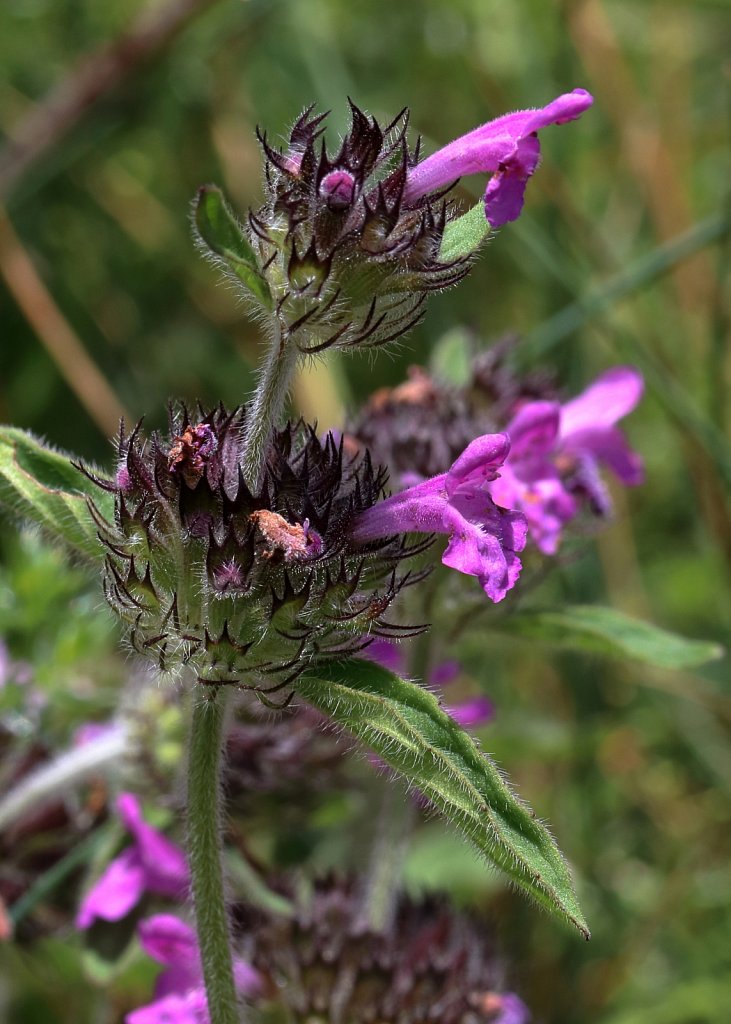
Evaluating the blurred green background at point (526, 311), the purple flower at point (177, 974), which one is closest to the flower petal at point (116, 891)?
the purple flower at point (177, 974)

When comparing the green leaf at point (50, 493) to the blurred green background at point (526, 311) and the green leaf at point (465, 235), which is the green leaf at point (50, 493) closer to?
the green leaf at point (465, 235)

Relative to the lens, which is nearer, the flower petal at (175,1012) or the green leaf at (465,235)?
the green leaf at (465,235)

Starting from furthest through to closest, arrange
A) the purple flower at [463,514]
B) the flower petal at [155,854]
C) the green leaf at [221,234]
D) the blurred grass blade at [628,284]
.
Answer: the blurred grass blade at [628,284] → the flower petal at [155,854] → the purple flower at [463,514] → the green leaf at [221,234]

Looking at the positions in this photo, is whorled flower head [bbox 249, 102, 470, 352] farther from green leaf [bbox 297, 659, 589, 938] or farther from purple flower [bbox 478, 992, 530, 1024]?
purple flower [bbox 478, 992, 530, 1024]

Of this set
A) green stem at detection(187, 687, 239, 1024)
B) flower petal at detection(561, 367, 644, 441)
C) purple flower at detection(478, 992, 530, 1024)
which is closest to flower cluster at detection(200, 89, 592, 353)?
green stem at detection(187, 687, 239, 1024)

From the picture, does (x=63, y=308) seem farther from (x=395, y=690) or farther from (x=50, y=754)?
(x=395, y=690)

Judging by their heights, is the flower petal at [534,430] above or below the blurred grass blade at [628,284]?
above

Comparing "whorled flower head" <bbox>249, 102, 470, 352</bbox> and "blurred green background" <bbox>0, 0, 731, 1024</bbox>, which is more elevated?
"whorled flower head" <bbox>249, 102, 470, 352</bbox>
